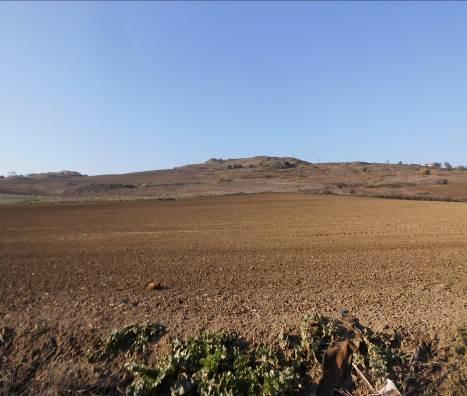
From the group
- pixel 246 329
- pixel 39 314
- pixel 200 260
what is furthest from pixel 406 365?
pixel 200 260

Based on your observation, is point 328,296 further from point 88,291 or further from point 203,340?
point 88,291

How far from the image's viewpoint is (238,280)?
8953mm

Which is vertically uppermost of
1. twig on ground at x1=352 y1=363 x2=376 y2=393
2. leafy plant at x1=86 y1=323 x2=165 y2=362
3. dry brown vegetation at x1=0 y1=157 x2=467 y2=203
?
dry brown vegetation at x1=0 y1=157 x2=467 y2=203

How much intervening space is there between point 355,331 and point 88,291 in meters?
5.38

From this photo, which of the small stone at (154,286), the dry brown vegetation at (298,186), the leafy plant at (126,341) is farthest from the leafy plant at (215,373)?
the dry brown vegetation at (298,186)

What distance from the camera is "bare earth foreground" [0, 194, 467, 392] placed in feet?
21.1

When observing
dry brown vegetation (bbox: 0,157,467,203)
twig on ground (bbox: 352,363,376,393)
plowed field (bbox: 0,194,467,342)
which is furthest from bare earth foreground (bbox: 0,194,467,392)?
dry brown vegetation (bbox: 0,157,467,203)

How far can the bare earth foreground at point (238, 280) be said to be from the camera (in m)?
6.43

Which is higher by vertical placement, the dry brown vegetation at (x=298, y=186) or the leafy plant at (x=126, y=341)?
the dry brown vegetation at (x=298, y=186)

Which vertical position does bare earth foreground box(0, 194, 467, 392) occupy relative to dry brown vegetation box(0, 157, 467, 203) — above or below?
below

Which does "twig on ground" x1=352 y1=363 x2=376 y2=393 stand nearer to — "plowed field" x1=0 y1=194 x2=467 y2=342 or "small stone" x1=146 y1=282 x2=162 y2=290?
"plowed field" x1=0 y1=194 x2=467 y2=342

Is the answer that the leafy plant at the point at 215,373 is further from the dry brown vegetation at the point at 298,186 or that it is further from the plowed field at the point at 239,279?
the dry brown vegetation at the point at 298,186

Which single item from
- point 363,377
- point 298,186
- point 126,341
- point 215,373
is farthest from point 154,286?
point 298,186

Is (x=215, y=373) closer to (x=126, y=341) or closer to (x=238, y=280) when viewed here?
(x=126, y=341)
